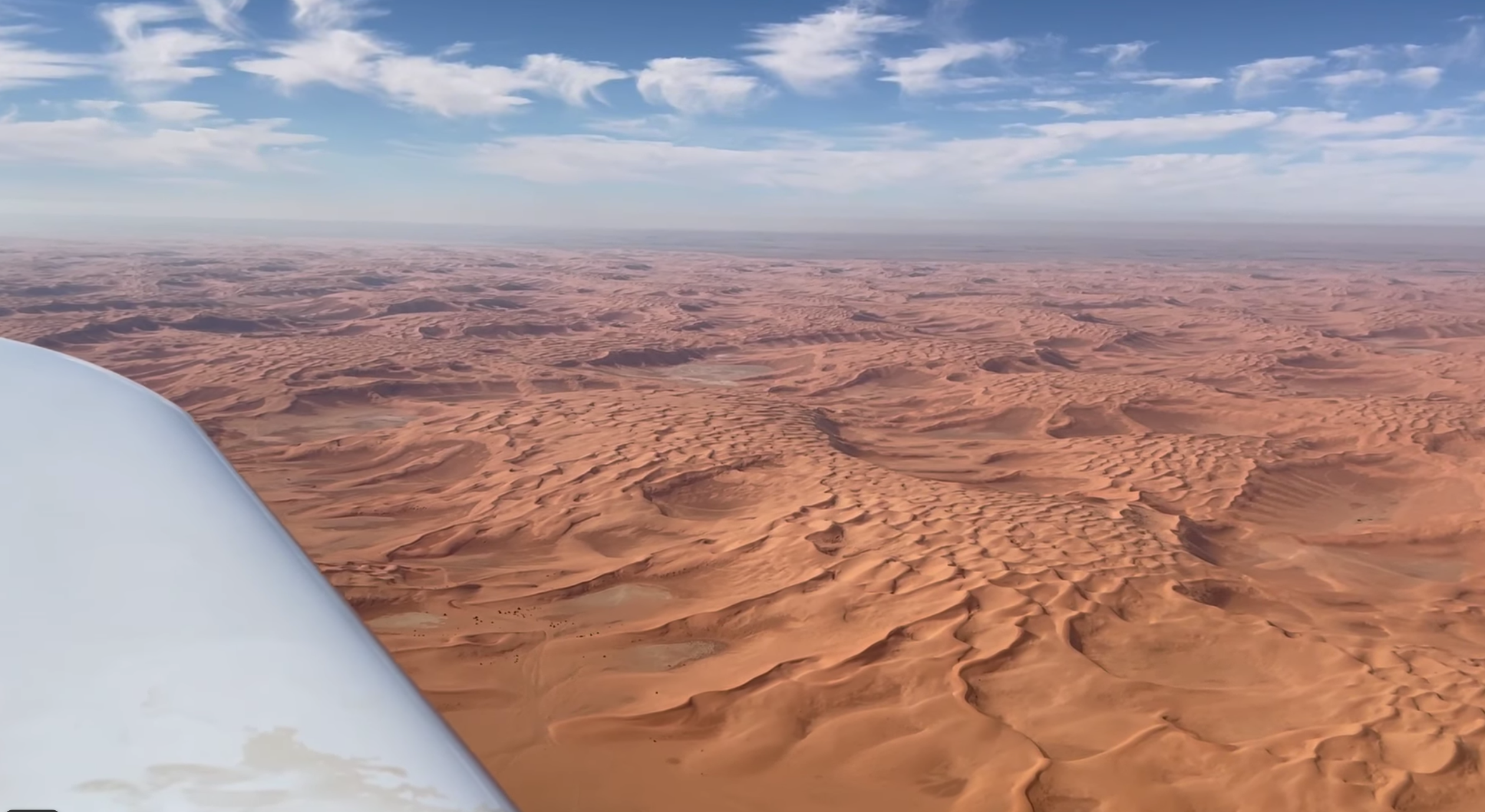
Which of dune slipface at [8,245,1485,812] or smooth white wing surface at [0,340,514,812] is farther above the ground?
smooth white wing surface at [0,340,514,812]

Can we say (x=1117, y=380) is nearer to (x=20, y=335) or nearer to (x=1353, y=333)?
(x=1353, y=333)

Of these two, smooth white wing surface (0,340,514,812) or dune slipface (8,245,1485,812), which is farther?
dune slipface (8,245,1485,812)

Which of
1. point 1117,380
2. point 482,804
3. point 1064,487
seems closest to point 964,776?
point 482,804

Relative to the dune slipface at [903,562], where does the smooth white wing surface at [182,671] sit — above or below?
above

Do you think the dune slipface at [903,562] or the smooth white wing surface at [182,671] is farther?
the dune slipface at [903,562]
